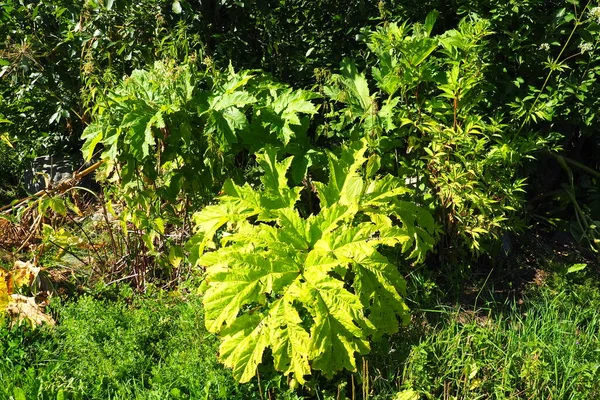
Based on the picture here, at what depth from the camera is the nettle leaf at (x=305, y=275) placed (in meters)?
2.83

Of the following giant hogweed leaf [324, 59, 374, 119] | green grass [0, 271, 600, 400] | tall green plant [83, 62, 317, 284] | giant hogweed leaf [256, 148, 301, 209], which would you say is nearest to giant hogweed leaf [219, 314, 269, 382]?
green grass [0, 271, 600, 400]

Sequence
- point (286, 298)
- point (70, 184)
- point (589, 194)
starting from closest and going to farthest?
point (286, 298) → point (70, 184) → point (589, 194)

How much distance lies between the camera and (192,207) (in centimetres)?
385

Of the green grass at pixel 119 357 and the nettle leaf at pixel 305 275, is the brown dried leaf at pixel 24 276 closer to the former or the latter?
the green grass at pixel 119 357

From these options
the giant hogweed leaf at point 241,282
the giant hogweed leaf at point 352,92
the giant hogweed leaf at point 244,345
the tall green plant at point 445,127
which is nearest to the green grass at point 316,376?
the giant hogweed leaf at point 244,345

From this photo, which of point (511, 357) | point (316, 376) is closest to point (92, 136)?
point (316, 376)

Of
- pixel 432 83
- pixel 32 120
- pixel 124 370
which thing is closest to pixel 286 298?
pixel 124 370

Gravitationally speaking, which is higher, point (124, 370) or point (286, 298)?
point (286, 298)

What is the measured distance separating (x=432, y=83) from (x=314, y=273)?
1.53 meters

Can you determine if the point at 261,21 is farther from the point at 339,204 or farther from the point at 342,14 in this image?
the point at 339,204

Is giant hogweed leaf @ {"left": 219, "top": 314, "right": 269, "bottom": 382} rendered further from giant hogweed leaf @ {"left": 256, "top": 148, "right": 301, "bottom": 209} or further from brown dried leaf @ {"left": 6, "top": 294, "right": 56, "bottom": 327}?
brown dried leaf @ {"left": 6, "top": 294, "right": 56, "bottom": 327}

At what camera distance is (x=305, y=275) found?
115 inches

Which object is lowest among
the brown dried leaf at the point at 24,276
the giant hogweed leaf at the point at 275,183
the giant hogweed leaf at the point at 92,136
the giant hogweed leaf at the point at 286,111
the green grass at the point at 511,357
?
the green grass at the point at 511,357

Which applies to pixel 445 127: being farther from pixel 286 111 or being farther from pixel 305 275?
pixel 305 275
